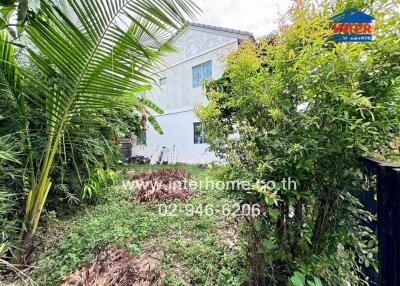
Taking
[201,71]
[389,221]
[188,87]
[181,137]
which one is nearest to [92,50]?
[389,221]

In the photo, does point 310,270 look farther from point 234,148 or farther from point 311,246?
point 234,148

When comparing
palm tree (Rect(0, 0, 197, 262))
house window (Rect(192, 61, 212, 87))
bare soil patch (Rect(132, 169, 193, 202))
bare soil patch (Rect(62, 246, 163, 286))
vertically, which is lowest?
bare soil patch (Rect(62, 246, 163, 286))

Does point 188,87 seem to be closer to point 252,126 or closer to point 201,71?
point 201,71

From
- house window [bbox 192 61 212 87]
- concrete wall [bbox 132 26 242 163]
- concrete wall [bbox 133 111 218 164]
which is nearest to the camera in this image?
house window [bbox 192 61 212 87]

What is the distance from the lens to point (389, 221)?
1.38 metres

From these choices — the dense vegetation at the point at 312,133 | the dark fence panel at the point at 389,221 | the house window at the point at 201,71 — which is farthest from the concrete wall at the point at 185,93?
the dark fence panel at the point at 389,221

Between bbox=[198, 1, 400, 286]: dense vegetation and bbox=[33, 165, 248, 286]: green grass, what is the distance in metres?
0.46

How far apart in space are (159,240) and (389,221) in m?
2.79

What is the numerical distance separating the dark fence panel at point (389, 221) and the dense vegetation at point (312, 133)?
0.88 feet

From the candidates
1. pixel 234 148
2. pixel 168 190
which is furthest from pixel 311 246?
pixel 168 190

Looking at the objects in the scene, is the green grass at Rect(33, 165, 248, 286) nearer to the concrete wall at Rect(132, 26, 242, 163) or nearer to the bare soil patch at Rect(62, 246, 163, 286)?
the bare soil patch at Rect(62, 246, 163, 286)

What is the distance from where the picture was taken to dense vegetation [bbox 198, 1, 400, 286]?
1.60 meters

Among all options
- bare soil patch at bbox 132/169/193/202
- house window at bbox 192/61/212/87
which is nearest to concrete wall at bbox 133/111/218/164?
house window at bbox 192/61/212/87

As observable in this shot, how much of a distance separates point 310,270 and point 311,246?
0.78ft
